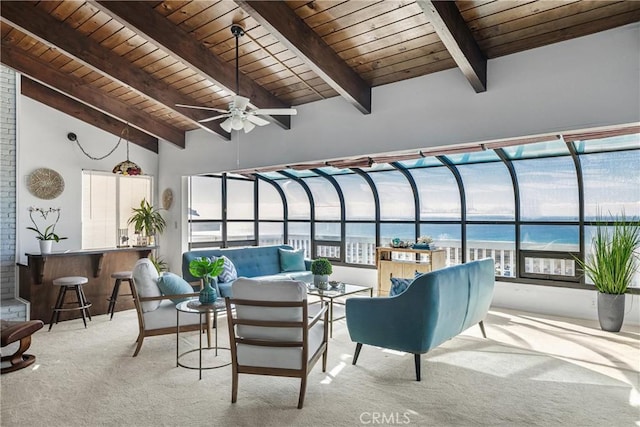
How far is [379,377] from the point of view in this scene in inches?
141

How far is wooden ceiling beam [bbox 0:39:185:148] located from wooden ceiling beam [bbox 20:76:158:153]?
229 millimetres

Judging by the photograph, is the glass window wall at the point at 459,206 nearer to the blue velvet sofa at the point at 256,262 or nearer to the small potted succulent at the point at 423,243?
the small potted succulent at the point at 423,243

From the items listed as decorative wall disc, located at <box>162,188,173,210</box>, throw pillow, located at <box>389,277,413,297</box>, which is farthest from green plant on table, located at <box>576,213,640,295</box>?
decorative wall disc, located at <box>162,188,173,210</box>

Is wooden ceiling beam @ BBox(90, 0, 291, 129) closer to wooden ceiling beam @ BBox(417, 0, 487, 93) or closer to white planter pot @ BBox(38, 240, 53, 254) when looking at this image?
wooden ceiling beam @ BBox(417, 0, 487, 93)

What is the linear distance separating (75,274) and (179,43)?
3.55m

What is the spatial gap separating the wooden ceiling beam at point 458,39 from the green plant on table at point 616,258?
2.57 m

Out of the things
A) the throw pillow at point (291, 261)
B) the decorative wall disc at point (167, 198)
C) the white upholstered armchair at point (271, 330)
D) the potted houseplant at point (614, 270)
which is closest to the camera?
the white upholstered armchair at point (271, 330)

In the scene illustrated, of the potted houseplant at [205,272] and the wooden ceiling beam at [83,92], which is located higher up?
the wooden ceiling beam at [83,92]

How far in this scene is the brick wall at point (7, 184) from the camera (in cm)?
578

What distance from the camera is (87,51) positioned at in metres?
4.85

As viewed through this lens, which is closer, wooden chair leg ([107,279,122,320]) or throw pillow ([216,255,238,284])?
throw pillow ([216,255,238,284])

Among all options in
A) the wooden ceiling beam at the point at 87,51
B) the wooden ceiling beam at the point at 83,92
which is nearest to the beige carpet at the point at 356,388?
the wooden ceiling beam at the point at 87,51

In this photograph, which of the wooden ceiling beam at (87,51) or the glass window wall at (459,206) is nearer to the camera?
the wooden ceiling beam at (87,51)

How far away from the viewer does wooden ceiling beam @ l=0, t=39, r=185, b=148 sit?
214 inches
